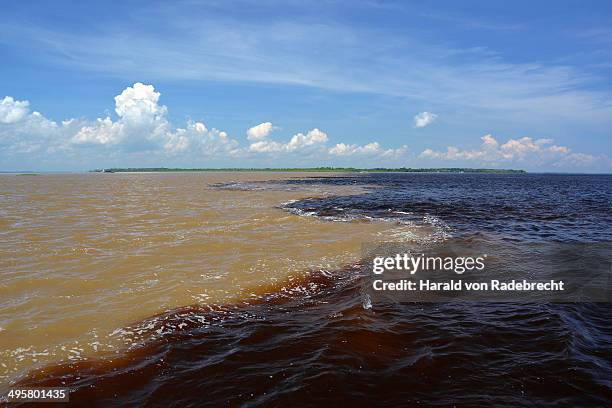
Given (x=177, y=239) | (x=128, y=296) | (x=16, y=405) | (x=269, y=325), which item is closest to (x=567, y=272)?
(x=269, y=325)

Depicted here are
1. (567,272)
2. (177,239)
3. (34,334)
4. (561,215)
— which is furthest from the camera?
(561,215)

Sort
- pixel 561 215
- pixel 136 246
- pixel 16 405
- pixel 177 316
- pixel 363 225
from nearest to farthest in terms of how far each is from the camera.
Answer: pixel 16 405 < pixel 177 316 < pixel 136 246 < pixel 363 225 < pixel 561 215

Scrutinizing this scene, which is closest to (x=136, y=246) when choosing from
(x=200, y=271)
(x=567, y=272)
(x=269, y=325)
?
(x=200, y=271)

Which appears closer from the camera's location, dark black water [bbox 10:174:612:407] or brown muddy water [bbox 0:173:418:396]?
dark black water [bbox 10:174:612:407]

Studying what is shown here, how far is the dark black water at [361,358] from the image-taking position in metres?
5.22

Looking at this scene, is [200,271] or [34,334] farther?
[200,271]

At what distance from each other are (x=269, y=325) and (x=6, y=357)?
4.57 m

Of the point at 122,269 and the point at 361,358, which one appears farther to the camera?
the point at 122,269

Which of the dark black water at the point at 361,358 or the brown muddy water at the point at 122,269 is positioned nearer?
the dark black water at the point at 361,358

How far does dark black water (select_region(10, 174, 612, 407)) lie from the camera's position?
17.1ft

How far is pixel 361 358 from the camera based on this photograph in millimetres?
6266

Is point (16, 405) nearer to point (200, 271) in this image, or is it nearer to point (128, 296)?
point (128, 296)

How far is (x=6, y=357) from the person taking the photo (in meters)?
6.42

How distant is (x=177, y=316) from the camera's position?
26.9 feet
